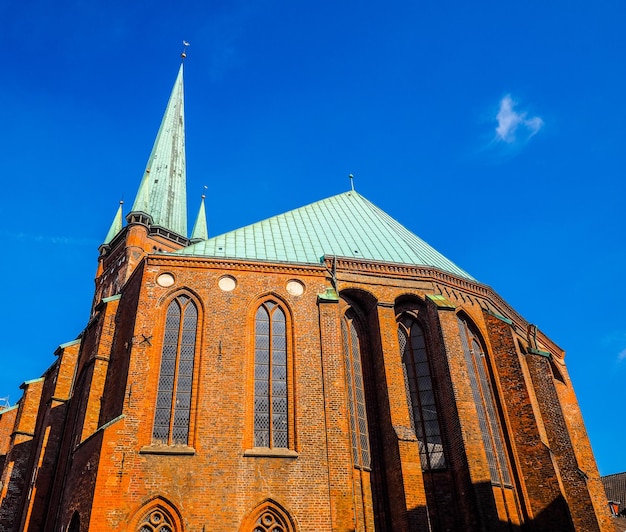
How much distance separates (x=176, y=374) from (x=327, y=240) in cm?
835

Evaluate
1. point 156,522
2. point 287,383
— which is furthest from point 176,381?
point 156,522

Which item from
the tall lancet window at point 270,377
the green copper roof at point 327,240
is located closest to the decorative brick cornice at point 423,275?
the green copper roof at point 327,240

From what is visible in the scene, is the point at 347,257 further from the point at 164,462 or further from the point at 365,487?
the point at 164,462

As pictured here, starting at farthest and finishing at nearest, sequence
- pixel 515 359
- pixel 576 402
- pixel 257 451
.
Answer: pixel 576 402, pixel 515 359, pixel 257 451

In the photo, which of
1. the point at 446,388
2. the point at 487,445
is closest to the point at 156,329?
the point at 446,388

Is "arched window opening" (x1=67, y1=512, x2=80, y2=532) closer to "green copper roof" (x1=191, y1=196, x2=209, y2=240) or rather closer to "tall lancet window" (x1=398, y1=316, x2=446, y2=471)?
"tall lancet window" (x1=398, y1=316, x2=446, y2=471)

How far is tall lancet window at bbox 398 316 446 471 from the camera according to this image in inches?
704

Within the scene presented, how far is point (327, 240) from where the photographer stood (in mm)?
22562

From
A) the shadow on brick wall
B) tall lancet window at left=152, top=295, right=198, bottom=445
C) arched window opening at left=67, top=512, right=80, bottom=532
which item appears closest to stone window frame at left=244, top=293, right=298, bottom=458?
tall lancet window at left=152, top=295, right=198, bottom=445

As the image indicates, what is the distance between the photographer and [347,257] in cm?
2062

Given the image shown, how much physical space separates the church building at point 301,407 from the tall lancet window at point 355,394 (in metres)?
0.06

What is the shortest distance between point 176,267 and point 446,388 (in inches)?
374

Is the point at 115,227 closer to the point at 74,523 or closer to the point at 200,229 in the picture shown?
the point at 200,229

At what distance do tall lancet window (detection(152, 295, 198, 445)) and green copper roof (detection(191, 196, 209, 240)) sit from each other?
71.7ft
